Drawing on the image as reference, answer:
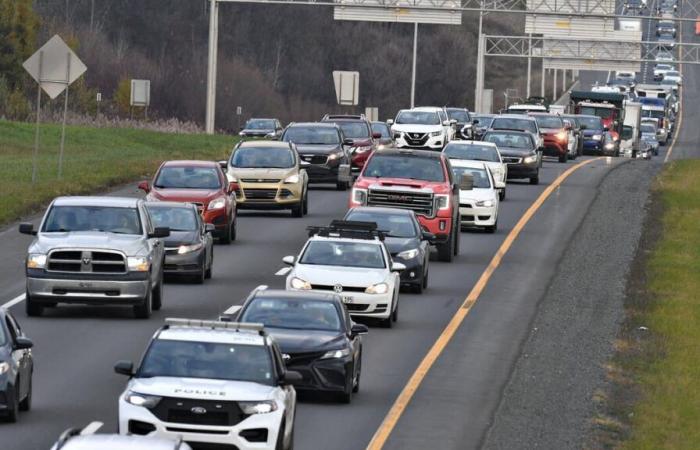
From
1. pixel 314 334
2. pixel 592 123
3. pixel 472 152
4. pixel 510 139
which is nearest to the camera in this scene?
pixel 314 334

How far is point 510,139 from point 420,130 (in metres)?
7.90

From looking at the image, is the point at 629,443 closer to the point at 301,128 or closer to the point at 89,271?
the point at 89,271

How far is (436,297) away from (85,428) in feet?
47.9

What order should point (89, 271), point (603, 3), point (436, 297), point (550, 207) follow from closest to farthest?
point (89, 271) < point (436, 297) < point (550, 207) < point (603, 3)

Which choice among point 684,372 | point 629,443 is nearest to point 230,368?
point 629,443

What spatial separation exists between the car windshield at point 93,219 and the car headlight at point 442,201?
10.7 m

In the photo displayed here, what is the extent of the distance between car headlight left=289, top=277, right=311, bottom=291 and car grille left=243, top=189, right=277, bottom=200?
16253 millimetres

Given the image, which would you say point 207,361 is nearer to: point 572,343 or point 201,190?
point 572,343

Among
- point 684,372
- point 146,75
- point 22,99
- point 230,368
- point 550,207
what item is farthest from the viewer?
point 146,75

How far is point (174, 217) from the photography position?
32.5m

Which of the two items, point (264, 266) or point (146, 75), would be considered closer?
point (264, 266)

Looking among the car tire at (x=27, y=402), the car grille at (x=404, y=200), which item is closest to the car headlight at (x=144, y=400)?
the car tire at (x=27, y=402)

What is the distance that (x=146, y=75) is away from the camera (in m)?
135

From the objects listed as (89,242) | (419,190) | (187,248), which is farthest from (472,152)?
(89,242)
